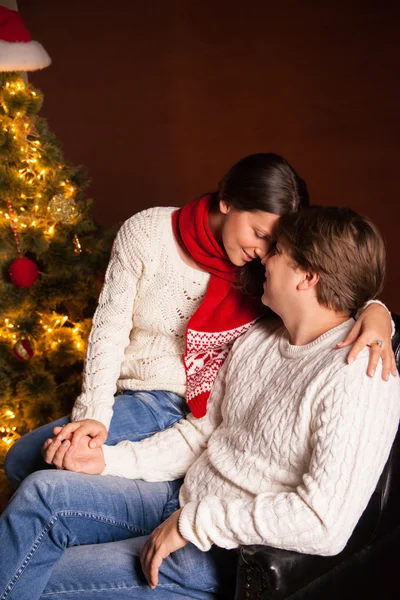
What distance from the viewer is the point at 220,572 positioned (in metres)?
1.37

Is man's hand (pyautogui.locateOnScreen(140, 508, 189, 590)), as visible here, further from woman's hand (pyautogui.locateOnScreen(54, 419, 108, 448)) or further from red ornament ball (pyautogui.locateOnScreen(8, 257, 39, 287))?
red ornament ball (pyautogui.locateOnScreen(8, 257, 39, 287))

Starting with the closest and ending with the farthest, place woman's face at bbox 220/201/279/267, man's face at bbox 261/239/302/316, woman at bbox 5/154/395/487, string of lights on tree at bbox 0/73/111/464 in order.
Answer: man's face at bbox 261/239/302/316 → woman's face at bbox 220/201/279/267 → woman at bbox 5/154/395/487 → string of lights on tree at bbox 0/73/111/464

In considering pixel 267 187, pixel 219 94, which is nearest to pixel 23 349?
pixel 267 187

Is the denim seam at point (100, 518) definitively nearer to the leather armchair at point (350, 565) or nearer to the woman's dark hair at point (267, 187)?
the leather armchair at point (350, 565)

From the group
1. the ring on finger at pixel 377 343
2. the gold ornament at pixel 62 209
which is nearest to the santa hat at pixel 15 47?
the gold ornament at pixel 62 209

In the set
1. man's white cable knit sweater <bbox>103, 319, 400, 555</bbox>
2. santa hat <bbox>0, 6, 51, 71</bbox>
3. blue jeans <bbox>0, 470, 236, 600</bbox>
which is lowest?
blue jeans <bbox>0, 470, 236, 600</bbox>

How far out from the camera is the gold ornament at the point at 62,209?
7.87 ft

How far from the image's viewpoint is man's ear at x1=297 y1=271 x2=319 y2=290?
1371 mm

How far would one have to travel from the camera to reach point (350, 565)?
1.39 m

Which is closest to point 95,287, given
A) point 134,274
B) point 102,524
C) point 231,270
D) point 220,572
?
point 134,274

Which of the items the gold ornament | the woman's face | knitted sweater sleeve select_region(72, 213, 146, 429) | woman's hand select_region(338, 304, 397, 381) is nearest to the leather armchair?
woman's hand select_region(338, 304, 397, 381)

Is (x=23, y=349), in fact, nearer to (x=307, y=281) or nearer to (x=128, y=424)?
(x=128, y=424)

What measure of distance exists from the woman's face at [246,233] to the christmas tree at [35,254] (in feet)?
3.24

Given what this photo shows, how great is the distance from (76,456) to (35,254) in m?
1.22
